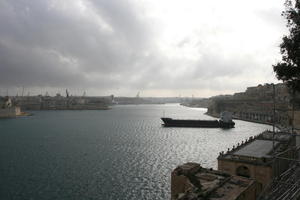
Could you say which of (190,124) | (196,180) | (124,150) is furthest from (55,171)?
(190,124)

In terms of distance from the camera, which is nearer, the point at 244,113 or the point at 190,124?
the point at 190,124

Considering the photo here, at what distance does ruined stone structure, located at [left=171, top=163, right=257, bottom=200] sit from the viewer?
1370cm

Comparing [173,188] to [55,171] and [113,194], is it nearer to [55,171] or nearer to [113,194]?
[113,194]

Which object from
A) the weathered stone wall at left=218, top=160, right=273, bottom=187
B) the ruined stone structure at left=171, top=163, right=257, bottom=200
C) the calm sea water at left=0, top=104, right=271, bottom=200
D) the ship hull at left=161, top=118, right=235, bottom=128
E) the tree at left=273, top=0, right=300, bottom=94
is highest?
the tree at left=273, top=0, right=300, bottom=94

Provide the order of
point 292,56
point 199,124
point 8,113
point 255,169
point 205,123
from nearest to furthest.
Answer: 1. point 292,56
2. point 255,169
3. point 199,124
4. point 205,123
5. point 8,113

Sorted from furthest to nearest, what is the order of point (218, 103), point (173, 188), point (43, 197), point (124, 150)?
point (218, 103) → point (124, 150) → point (43, 197) → point (173, 188)

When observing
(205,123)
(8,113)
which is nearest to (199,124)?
(205,123)

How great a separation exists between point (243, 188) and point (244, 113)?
110 meters

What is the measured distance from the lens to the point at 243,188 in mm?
15141

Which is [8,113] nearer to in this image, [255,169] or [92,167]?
[92,167]

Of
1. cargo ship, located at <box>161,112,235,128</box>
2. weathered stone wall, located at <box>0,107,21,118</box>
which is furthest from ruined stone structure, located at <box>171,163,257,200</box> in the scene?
weathered stone wall, located at <box>0,107,21,118</box>

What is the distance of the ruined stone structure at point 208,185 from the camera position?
13.7 m

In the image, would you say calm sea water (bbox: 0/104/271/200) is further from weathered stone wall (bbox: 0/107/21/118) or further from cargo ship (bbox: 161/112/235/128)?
weathered stone wall (bbox: 0/107/21/118)

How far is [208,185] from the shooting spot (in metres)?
15.4
